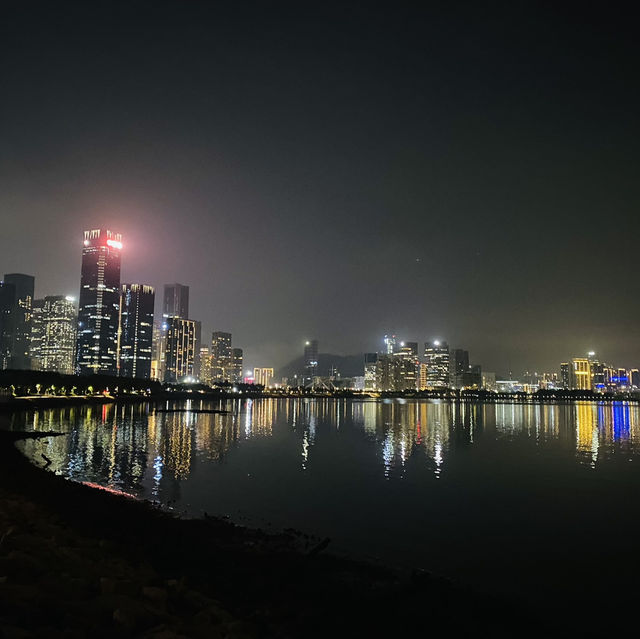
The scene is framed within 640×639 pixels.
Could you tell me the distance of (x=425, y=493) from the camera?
3253 cm

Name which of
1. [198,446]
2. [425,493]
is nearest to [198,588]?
[425,493]

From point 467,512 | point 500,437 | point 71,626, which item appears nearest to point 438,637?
point 71,626

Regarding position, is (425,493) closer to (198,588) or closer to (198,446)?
(198,588)

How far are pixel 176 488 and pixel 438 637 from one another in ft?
73.2

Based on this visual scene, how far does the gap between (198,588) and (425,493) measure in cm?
2175

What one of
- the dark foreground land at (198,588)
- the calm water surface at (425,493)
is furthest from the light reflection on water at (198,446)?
the dark foreground land at (198,588)

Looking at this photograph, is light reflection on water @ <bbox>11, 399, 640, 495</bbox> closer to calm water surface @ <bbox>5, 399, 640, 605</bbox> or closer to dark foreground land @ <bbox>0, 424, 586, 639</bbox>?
calm water surface @ <bbox>5, 399, 640, 605</bbox>

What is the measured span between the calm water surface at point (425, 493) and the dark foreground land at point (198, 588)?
9.74ft

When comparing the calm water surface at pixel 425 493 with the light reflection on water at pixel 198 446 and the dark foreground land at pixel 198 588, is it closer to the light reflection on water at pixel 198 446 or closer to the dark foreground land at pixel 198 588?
the light reflection on water at pixel 198 446

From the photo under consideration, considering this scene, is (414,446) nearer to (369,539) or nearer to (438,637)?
(369,539)

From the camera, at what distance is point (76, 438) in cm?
5644

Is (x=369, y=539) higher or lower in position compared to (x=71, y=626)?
lower

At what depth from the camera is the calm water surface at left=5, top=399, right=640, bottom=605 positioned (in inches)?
790

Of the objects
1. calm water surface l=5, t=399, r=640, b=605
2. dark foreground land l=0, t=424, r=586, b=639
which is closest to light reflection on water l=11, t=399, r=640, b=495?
calm water surface l=5, t=399, r=640, b=605
